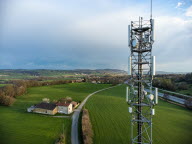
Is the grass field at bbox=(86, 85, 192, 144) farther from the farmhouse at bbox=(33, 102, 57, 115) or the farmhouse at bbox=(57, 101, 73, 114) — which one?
the farmhouse at bbox=(33, 102, 57, 115)

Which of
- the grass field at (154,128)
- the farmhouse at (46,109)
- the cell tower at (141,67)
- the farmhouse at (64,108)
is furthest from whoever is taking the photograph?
the farmhouse at (64,108)

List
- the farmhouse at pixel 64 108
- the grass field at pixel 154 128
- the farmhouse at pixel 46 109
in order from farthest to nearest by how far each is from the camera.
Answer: the farmhouse at pixel 64 108, the farmhouse at pixel 46 109, the grass field at pixel 154 128

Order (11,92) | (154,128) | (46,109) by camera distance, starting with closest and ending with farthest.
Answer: (154,128)
(46,109)
(11,92)

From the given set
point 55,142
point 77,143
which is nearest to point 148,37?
point 77,143

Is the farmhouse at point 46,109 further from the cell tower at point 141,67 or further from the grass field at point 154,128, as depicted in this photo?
the cell tower at point 141,67

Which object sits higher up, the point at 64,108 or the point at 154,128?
the point at 64,108

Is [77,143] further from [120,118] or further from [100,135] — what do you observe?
[120,118]

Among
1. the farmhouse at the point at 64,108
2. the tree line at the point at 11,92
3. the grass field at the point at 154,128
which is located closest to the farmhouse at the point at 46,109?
the farmhouse at the point at 64,108

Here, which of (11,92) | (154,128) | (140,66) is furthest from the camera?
(11,92)

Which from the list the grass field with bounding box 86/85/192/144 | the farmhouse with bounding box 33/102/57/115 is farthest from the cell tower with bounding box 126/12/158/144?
the farmhouse with bounding box 33/102/57/115

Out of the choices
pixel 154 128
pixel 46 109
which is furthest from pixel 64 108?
pixel 154 128

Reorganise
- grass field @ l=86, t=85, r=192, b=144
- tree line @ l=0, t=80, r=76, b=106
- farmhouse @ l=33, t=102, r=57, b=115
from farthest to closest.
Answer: tree line @ l=0, t=80, r=76, b=106
farmhouse @ l=33, t=102, r=57, b=115
grass field @ l=86, t=85, r=192, b=144

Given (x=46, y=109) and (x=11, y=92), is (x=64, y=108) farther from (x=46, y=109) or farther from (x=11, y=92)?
(x=11, y=92)
